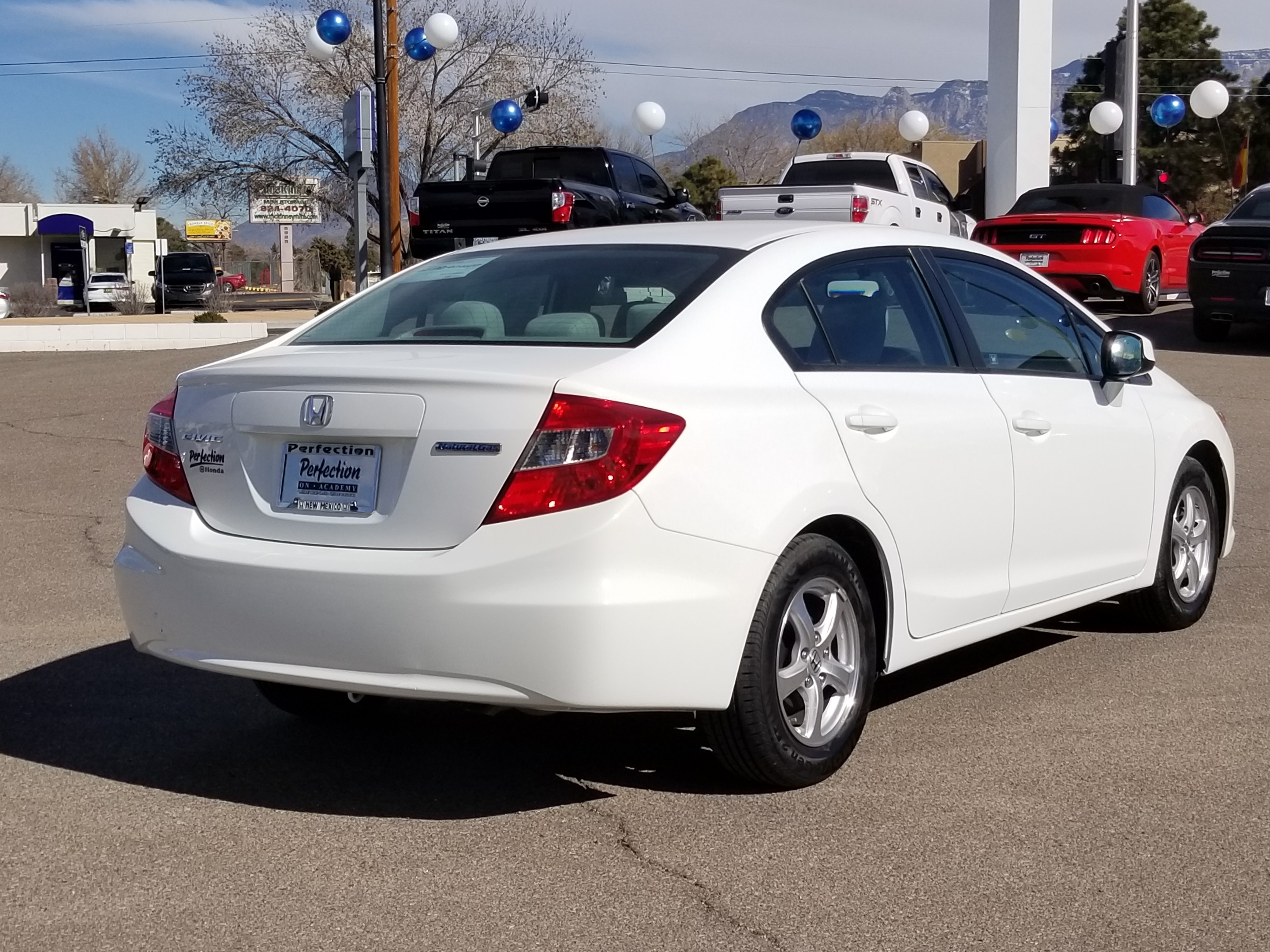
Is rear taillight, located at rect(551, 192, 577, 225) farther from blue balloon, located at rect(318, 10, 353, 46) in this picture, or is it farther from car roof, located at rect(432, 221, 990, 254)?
car roof, located at rect(432, 221, 990, 254)

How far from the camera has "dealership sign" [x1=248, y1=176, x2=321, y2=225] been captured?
4472cm

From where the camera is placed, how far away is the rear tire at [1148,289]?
18828 millimetres

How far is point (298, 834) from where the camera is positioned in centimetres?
410

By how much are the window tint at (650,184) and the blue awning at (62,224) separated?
154 feet

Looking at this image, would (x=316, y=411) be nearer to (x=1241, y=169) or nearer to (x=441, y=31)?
(x=441, y=31)

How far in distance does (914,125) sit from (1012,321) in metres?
36.0

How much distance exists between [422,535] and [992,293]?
8.33ft

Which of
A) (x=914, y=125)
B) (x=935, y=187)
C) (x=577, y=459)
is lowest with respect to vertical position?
(x=577, y=459)

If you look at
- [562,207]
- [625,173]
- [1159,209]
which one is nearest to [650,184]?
[625,173]

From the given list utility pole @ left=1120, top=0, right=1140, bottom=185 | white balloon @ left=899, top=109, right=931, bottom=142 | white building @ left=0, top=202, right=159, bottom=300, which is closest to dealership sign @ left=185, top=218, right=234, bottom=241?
white building @ left=0, top=202, right=159, bottom=300

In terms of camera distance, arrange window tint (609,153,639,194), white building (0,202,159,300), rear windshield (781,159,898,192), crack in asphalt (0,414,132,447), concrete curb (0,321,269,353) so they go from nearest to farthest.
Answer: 1. crack in asphalt (0,414,132,447)
2. rear windshield (781,159,898,192)
3. window tint (609,153,639,194)
4. concrete curb (0,321,269,353)
5. white building (0,202,159,300)

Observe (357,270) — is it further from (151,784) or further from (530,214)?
(151,784)

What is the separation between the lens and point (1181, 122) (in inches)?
2391

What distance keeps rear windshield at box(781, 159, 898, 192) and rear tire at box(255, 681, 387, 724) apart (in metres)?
15.5
